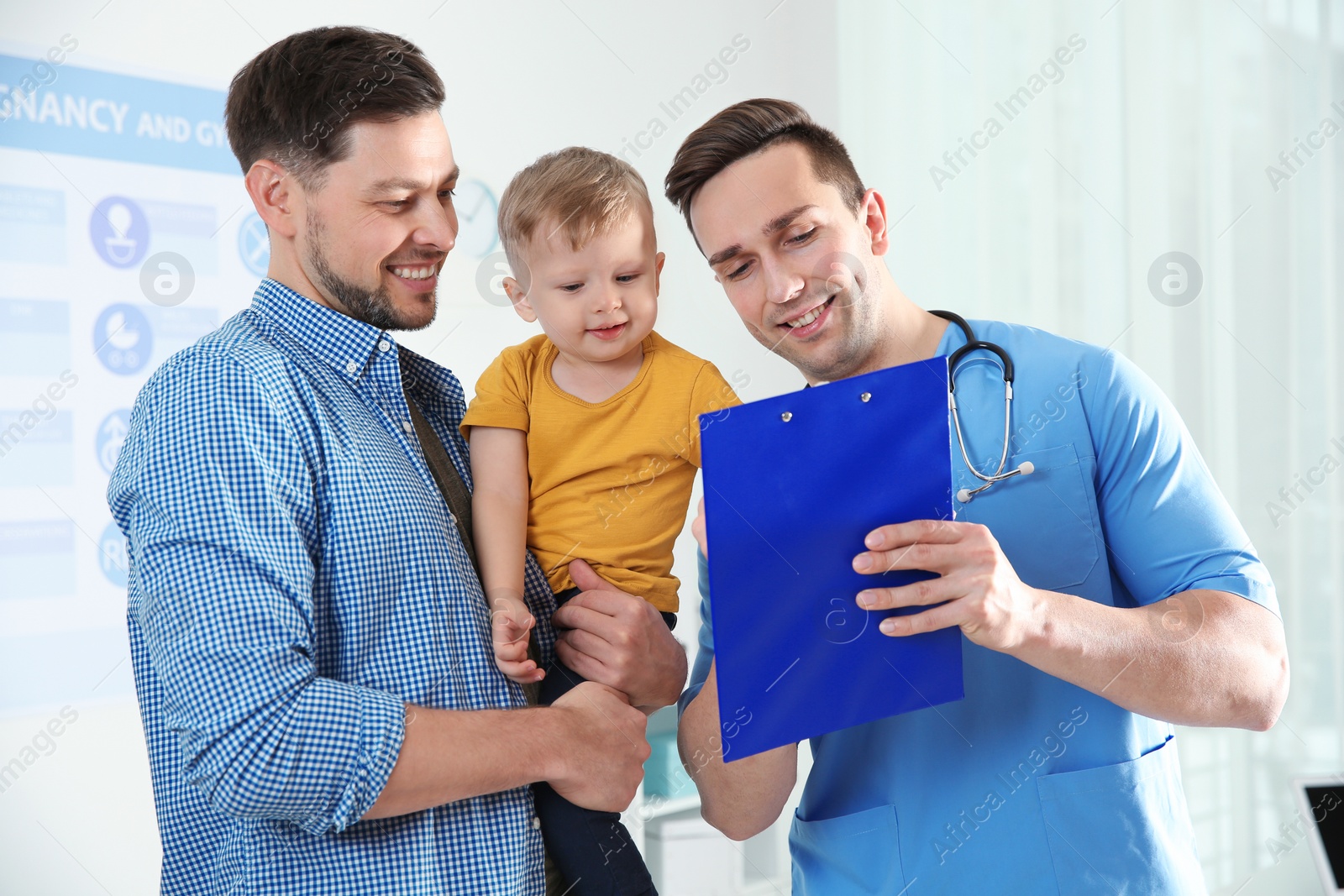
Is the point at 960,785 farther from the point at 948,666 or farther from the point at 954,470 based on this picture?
the point at 954,470

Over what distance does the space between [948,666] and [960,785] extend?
284 mm

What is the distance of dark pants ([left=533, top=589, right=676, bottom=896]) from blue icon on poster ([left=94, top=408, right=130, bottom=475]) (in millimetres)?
1530

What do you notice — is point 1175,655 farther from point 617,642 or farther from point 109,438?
point 109,438

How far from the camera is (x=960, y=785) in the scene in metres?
1.25

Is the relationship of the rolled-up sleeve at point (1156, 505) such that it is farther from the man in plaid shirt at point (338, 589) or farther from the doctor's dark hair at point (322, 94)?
the doctor's dark hair at point (322, 94)

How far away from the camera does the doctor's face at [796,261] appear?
1479 millimetres

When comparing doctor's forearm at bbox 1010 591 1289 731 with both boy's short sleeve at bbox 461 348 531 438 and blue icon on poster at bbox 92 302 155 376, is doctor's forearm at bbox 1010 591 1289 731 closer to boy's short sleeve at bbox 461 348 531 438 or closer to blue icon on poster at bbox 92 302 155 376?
boy's short sleeve at bbox 461 348 531 438

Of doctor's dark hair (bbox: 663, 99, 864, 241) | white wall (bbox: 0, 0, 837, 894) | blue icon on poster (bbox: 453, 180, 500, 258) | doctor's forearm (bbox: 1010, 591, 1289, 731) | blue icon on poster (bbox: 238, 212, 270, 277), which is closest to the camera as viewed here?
doctor's forearm (bbox: 1010, 591, 1289, 731)

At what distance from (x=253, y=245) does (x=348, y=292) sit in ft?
4.39

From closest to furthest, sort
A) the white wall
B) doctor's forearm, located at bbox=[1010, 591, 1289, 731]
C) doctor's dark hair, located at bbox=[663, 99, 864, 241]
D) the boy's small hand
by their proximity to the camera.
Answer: doctor's forearm, located at bbox=[1010, 591, 1289, 731]
the boy's small hand
doctor's dark hair, located at bbox=[663, 99, 864, 241]
the white wall

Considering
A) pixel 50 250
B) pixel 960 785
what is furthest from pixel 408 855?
pixel 50 250

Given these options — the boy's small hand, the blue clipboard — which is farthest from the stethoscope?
the boy's small hand

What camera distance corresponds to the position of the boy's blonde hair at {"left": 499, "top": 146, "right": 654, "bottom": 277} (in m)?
1.43

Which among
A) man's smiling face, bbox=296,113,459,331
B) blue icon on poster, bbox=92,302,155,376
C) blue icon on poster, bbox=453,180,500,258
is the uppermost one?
blue icon on poster, bbox=453,180,500,258
